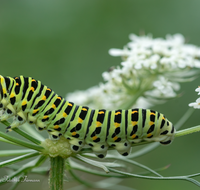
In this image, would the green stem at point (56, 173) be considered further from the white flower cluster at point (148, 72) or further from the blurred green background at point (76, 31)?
the blurred green background at point (76, 31)

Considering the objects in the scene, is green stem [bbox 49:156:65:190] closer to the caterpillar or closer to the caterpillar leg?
the caterpillar

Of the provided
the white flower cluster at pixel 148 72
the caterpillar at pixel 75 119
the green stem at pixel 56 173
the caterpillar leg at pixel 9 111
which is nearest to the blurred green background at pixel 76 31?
the white flower cluster at pixel 148 72

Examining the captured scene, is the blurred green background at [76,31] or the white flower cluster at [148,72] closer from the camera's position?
the white flower cluster at [148,72]

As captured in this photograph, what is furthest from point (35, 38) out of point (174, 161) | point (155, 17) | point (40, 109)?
point (40, 109)

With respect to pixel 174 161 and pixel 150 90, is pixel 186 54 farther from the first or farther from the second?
pixel 174 161

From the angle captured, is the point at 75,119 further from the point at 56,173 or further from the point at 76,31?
the point at 76,31

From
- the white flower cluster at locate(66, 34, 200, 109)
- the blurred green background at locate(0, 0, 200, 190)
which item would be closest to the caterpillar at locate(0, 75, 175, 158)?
the white flower cluster at locate(66, 34, 200, 109)
